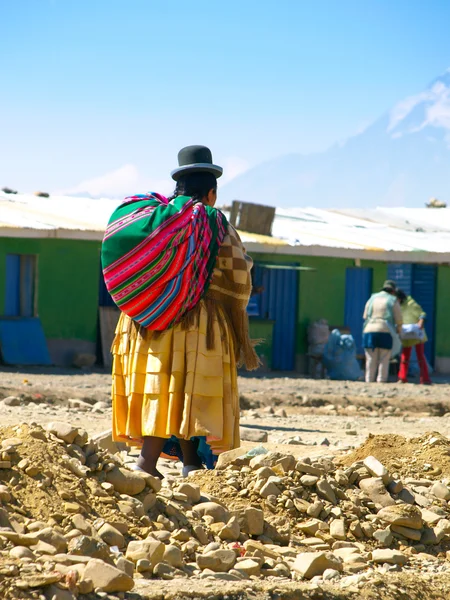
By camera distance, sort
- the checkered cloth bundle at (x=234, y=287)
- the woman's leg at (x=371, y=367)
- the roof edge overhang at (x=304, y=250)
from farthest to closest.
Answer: the woman's leg at (x=371, y=367), the roof edge overhang at (x=304, y=250), the checkered cloth bundle at (x=234, y=287)

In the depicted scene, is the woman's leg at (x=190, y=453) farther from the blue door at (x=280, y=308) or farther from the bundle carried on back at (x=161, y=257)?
the blue door at (x=280, y=308)

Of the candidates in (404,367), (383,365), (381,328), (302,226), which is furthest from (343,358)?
(302,226)

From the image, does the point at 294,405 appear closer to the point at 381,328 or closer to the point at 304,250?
the point at 381,328

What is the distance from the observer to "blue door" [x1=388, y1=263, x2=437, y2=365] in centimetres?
2331

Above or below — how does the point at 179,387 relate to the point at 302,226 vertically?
below

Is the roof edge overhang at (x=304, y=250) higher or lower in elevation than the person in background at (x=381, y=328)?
higher

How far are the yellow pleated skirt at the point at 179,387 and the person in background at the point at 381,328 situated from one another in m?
10.9

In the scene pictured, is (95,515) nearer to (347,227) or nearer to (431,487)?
(431,487)

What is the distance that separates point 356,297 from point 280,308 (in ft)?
6.31

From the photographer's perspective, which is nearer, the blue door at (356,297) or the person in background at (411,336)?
the person in background at (411,336)

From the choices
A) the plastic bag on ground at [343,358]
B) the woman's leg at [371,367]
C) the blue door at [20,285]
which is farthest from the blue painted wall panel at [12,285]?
the woman's leg at [371,367]

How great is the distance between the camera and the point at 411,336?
17.7 meters

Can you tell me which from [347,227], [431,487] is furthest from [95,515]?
[347,227]

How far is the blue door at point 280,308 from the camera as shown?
20.5 meters
